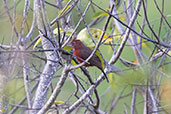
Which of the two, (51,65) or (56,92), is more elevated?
(51,65)

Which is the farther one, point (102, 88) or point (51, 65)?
point (102, 88)

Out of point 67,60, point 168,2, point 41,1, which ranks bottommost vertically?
point 67,60

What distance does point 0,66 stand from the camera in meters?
1.99

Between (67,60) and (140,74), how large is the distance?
50cm

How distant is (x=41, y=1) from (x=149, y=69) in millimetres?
745

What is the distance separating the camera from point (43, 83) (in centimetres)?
211

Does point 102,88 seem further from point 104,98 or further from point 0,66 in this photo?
point 0,66

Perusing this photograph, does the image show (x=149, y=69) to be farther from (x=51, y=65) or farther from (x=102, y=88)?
(x=102, y=88)

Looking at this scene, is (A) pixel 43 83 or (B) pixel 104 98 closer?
(A) pixel 43 83

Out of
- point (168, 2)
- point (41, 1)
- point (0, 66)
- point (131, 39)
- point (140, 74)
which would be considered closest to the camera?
point (140, 74)

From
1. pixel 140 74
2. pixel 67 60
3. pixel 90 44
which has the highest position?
pixel 90 44

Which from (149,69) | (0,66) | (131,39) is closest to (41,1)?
(0,66)

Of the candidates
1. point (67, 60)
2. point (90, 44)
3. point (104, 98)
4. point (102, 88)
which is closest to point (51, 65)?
point (90, 44)

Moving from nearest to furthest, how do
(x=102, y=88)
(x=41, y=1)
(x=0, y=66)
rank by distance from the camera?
(x=41, y=1) → (x=0, y=66) → (x=102, y=88)
